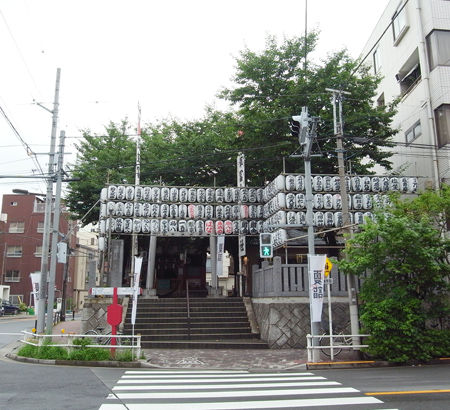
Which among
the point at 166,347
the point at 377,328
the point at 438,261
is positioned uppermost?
the point at 438,261

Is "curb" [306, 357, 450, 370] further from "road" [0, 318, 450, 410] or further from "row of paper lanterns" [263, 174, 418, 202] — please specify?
"row of paper lanterns" [263, 174, 418, 202]

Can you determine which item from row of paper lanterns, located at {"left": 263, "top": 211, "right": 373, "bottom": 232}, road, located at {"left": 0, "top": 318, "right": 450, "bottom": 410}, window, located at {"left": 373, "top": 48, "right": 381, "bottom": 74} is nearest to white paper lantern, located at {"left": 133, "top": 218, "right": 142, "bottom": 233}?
row of paper lanterns, located at {"left": 263, "top": 211, "right": 373, "bottom": 232}

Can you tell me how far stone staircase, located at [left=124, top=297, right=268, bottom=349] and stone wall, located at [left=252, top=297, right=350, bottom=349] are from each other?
2.16 ft

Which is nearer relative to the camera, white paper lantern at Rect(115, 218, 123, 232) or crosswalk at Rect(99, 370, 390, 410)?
crosswalk at Rect(99, 370, 390, 410)

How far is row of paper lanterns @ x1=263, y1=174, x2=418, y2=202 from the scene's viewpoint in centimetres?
2000

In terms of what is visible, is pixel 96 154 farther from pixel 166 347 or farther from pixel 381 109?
pixel 381 109

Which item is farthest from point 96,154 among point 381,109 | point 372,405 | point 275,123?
point 372,405

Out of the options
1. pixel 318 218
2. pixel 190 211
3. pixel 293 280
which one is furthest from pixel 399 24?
pixel 293 280

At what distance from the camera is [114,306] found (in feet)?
44.5

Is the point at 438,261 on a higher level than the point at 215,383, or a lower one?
higher

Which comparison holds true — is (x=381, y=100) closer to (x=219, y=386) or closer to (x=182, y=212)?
(x=182, y=212)

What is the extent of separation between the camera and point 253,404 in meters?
7.73

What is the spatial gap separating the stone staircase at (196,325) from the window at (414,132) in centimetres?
1347

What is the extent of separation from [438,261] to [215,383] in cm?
815
